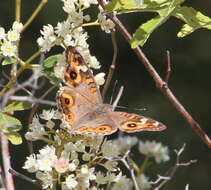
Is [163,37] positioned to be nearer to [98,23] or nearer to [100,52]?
[100,52]

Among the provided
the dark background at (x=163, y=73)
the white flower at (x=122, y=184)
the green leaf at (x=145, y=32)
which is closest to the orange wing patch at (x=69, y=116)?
the white flower at (x=122, y=184)

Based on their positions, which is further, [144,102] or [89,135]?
[144,102]

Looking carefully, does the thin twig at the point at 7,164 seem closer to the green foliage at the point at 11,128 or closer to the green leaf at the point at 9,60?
the green foliage at the point at 11,128

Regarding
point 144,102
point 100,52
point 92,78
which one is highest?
point 92,78

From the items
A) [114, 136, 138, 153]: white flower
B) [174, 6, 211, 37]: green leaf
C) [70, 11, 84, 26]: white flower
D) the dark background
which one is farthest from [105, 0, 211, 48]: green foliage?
the dark background

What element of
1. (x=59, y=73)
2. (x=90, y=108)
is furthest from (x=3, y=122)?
(x=90, y=108)

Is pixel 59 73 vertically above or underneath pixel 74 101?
above

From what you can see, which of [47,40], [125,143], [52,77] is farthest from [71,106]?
[125,143]
